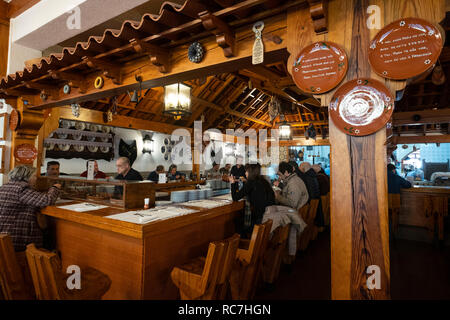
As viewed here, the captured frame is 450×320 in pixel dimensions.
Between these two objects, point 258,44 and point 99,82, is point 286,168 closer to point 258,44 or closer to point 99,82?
point 258,44

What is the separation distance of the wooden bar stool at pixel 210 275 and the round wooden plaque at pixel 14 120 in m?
4.71

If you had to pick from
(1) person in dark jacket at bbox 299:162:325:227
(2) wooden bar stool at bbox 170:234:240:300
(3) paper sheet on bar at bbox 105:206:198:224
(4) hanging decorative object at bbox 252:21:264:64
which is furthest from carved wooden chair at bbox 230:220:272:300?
(1) person in dark jacket at bbox 299:162:325:227

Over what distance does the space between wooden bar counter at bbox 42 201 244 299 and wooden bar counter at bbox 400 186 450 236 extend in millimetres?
4693

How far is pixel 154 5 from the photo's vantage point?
399 centimetres

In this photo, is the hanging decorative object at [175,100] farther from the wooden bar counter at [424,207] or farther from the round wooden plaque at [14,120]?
the wooden bar counter at [424,207]

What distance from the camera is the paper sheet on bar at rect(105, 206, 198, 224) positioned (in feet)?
8.24

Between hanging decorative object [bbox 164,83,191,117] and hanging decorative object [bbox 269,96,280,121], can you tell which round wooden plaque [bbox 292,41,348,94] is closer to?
hanging decorative object [bbox 164,83,191,117]

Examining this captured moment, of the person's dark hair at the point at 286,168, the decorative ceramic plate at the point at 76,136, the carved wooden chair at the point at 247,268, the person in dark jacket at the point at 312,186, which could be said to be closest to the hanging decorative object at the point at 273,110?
the person in dark jacket at the point at 312,186

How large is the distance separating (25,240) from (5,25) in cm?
478

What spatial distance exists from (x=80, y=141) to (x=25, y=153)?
2965mm

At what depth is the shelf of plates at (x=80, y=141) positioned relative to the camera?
7.53 meters

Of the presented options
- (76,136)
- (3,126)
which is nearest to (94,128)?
(76,136)

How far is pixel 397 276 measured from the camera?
3.73m
